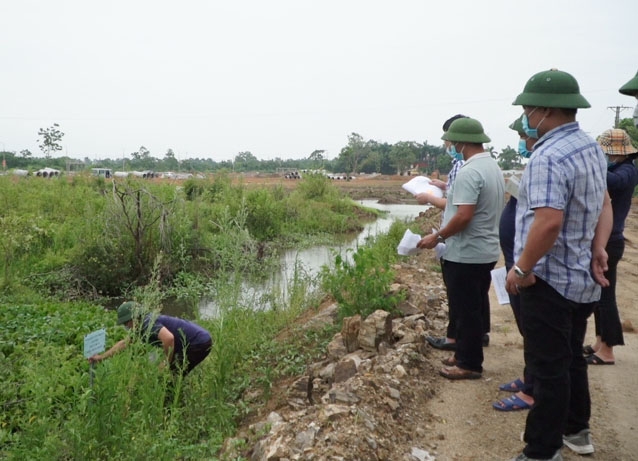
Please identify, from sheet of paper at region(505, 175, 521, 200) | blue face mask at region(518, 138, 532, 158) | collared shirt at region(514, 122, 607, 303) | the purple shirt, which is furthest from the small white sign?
blue face mask at region(518, 138, 532, 158)

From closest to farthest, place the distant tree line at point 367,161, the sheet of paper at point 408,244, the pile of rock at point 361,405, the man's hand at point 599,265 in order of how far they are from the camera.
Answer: the man's hand at point 599,265 → the pile of rock at point 361,405 → the sheet of paper at point 408,244 → the distant tree line at point 367,161

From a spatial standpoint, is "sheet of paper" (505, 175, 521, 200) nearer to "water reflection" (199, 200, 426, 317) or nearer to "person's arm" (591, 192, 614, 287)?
"person's arm" (591, 192, 614, 287)

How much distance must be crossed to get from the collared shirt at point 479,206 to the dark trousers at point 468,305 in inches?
3.4

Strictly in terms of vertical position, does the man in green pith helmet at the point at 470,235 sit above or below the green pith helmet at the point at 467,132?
below

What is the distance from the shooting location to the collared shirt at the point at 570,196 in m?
2.35

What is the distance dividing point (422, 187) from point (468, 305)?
1.10 m

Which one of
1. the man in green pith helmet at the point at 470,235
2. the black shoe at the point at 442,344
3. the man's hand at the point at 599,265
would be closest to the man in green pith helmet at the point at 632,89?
the man in green pith helmet at the point at 470,235

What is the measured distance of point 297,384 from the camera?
4.02 m

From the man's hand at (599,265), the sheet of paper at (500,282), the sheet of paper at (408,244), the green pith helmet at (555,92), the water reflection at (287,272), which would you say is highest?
the green pith helmet at (555,92)

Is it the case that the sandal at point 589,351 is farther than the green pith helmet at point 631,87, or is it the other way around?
the sandal at point 589,351

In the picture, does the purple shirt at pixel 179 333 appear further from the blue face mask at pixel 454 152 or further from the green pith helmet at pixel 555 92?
the green pith helmet at pixel 555 92

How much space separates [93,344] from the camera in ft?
9.62

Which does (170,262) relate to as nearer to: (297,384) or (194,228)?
(194,228)

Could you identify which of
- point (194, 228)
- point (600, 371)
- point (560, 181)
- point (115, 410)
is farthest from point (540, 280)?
point (194, 228)
